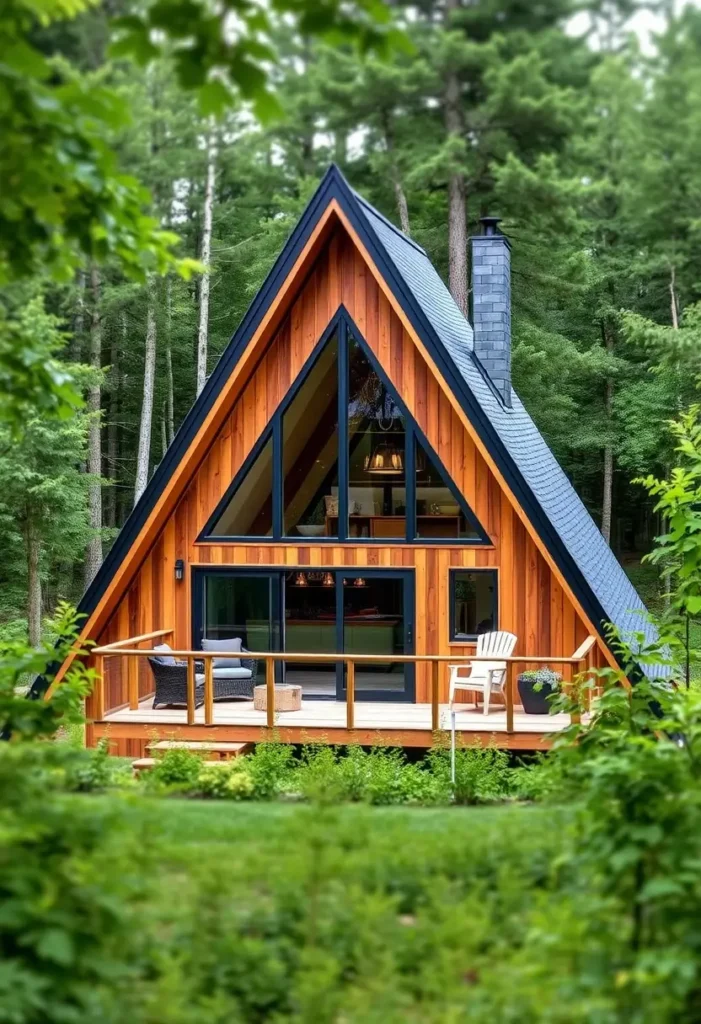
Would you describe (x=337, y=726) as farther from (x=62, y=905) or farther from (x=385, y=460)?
(x=62, y=905)

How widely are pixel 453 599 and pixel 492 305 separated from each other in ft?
13.2

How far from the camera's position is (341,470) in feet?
38.9

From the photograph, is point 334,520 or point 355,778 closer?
point 355,778

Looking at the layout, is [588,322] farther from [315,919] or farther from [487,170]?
[315,919]

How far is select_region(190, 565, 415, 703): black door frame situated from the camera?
1165 centimetres

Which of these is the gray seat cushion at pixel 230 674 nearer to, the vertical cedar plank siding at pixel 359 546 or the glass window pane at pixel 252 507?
the vertical cedar plank siding at pixel 359 546

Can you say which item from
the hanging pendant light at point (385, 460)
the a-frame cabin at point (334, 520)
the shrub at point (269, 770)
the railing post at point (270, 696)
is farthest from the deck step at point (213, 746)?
the hanging pendant light at point (385, 460)

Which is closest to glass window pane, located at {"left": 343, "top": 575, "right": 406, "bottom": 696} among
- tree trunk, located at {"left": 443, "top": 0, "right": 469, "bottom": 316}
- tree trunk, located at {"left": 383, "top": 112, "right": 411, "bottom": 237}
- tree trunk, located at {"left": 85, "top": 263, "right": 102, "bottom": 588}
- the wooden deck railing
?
the wooden deck railing

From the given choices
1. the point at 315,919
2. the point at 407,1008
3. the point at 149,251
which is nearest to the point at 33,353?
the point at 149,251

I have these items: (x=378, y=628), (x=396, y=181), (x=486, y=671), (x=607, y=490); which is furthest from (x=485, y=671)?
(x=607, y=490)

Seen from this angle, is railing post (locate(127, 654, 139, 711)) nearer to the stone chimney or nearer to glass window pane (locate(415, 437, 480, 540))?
glass window pane (locate(415, 437, 480, 540))

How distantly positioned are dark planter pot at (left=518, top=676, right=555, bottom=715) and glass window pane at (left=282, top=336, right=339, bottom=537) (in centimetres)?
266

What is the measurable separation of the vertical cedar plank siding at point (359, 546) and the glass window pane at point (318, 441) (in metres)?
0.22

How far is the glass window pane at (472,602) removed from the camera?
1162cm
